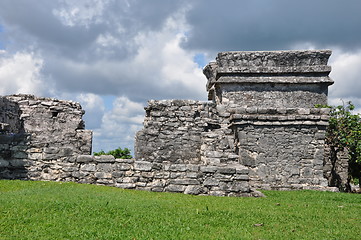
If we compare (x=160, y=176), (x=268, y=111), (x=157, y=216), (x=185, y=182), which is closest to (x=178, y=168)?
(x=185, y=182)

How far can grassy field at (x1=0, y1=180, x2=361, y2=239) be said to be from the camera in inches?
190

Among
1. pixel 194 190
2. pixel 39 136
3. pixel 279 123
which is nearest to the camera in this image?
pixel 194 190

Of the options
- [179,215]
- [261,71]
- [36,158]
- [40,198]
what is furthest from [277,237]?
[261,71]

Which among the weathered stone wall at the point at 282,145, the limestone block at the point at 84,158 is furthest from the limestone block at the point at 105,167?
the weathered stone wall at the point at 282,145

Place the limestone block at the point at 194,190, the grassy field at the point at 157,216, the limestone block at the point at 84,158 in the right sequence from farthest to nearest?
the limestone block at the point at 84,158 < the limestone block at the point at 194,190 < the grassy field at the point at 157,216

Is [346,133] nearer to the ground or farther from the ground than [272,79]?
nearer to the ground

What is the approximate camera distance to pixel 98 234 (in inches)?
183

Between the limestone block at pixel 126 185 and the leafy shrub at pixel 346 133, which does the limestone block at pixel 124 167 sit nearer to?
the limestone block at pixel 126 185

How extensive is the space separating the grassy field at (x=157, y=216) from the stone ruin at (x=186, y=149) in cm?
78

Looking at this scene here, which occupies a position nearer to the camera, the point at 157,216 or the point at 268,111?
the point at 157,216

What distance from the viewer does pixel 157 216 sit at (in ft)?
18.8

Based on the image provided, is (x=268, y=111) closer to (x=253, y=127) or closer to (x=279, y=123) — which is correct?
(x=279, y=123)

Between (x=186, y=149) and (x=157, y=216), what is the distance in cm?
487

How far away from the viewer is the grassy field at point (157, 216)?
15.8 ft
